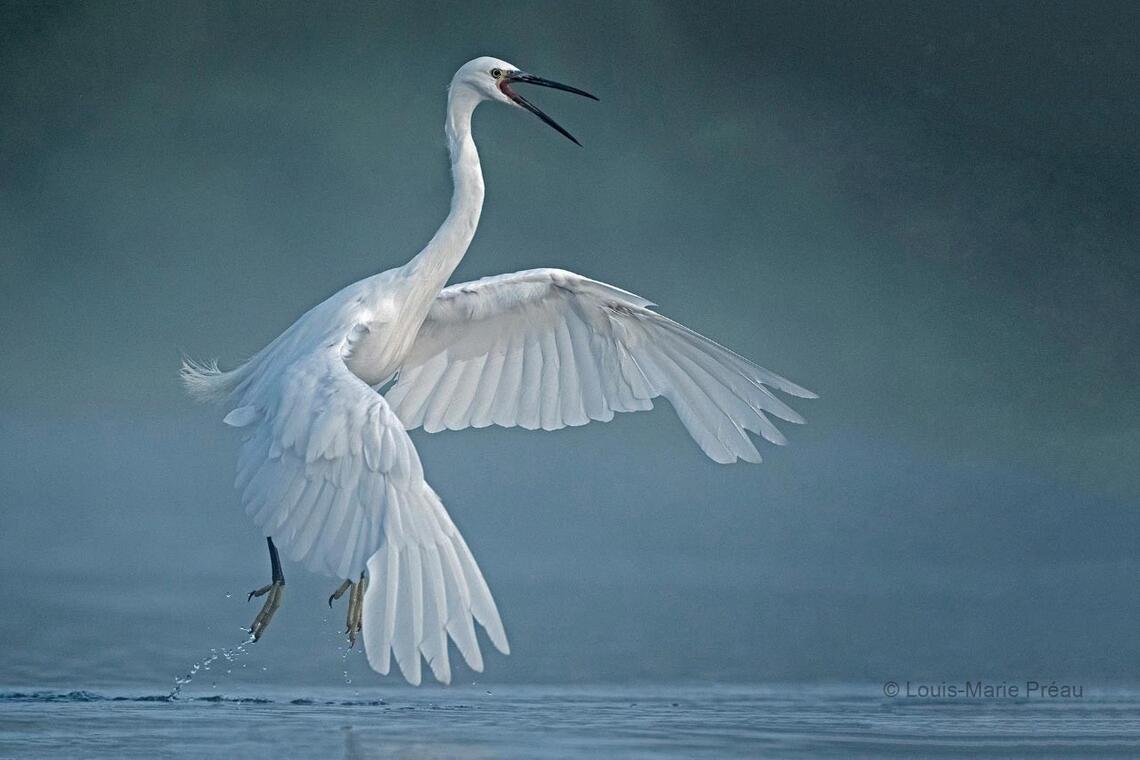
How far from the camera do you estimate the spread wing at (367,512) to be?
290cm

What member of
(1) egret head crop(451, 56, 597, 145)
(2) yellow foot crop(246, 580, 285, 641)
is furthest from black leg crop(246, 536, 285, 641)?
(1) egret head crop(451, 56, 597, 145)

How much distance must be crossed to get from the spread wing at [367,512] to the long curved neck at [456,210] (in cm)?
70

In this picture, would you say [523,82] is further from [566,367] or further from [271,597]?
[271,597]

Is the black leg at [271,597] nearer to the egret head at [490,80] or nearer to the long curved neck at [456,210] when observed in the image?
the long curved neck at [456,210]

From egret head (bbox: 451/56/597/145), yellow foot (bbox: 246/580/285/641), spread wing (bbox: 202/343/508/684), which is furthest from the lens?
egret head (bbox: 451/56/597/145)

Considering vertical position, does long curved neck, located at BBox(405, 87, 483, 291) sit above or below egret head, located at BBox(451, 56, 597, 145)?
below

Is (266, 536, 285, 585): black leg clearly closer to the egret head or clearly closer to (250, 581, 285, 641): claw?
(250, 581, 285, 641): claw

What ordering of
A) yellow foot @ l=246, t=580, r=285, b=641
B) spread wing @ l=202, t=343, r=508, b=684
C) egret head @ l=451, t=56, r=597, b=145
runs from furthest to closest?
1. egret head @ l=451, t=56, r=597, b=145
2. yellow foot @ l=246, t=580, r=285, b=641
3. spread wing @ l=202, t=343, r=508, b=684

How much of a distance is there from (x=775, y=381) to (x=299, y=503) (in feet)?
4.82

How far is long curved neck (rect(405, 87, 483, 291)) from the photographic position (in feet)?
14.0

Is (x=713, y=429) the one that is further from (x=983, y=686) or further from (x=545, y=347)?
(x=983, y=686)

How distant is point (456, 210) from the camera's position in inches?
170

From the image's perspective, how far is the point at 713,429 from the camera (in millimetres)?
4293

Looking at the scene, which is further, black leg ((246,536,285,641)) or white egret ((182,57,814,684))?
black leg ((246,536,285,641))
